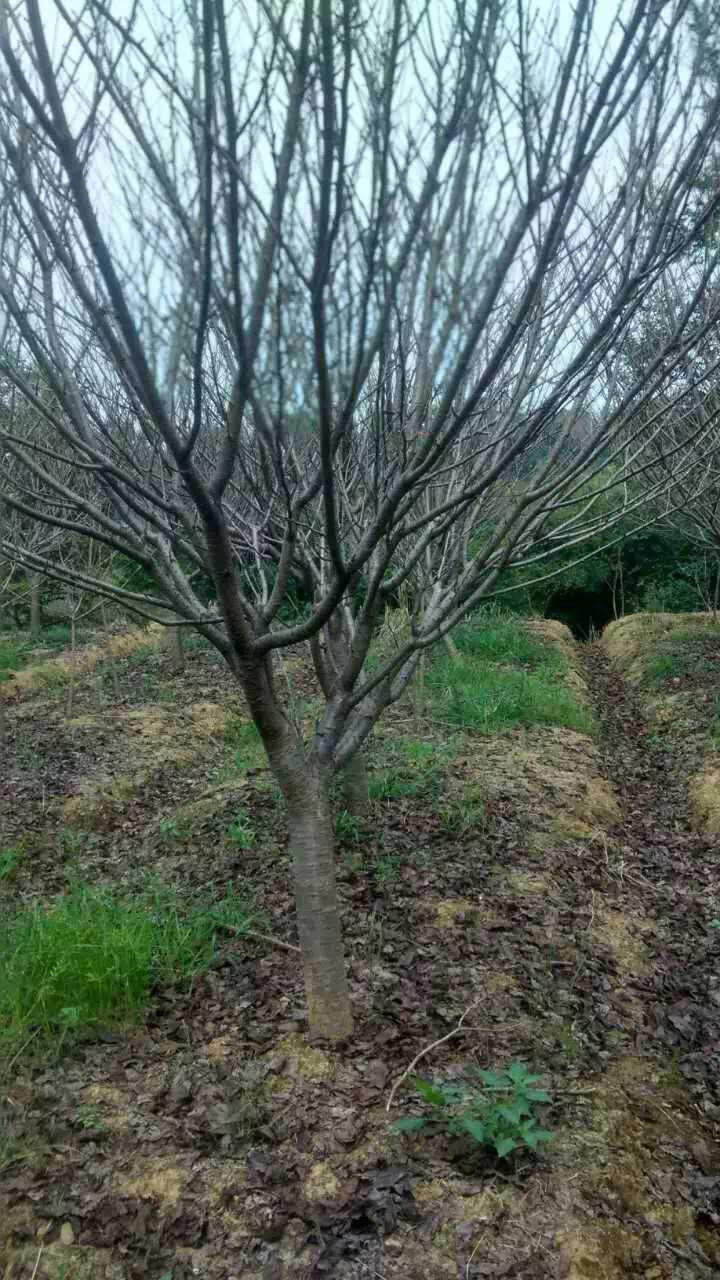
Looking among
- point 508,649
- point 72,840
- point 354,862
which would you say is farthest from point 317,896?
point 508,649

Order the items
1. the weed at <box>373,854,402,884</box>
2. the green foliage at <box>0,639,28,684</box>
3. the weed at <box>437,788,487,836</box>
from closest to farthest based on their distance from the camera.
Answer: the weed at <box>373,854,402,884</box> → the weed at <box>437,788,487,836</box> → the green foliage at <box>0,639,28,684</box>

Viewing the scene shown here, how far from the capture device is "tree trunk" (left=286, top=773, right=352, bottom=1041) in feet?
8.62

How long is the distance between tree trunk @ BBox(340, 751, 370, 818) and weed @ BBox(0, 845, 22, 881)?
188 centimetres

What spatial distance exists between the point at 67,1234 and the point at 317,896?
42.0 inches

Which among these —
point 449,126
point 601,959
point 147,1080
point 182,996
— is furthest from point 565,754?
point 449,126

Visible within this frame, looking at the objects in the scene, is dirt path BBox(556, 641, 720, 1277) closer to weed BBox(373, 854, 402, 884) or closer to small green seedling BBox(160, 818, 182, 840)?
weed BBox(373, 854, 402, 884)

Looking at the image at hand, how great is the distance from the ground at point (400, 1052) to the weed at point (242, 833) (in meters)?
0.01

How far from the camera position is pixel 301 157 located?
1.83 m

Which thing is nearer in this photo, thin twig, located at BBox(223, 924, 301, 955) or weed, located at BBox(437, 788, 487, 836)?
thin twig, located at BBox(223, 924, 301, 955)

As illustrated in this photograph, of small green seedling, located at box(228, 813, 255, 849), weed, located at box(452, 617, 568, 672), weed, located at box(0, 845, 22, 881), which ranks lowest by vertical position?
weed, located at box(0, 845, 22, 881)

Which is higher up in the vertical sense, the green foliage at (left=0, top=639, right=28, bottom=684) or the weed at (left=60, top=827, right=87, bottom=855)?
the green foliage at (left=0, top=639, right=28, bottom=684)

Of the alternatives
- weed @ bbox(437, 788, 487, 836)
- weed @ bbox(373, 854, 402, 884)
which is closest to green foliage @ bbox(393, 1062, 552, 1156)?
weed @ bbox(373, 854, 402, 884)

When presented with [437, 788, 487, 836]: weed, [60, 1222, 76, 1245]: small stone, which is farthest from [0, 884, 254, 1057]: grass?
[437, 788, 487, 836]: weed

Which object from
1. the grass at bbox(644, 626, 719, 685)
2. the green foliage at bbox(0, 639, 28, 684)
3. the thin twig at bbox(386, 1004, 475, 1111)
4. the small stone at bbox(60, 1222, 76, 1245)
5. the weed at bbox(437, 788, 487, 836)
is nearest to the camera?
the small stone at bbox(60, 1222, 76, 1245)
